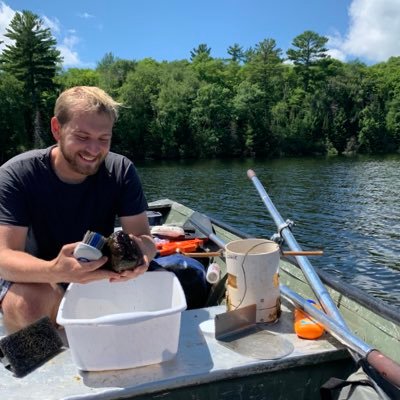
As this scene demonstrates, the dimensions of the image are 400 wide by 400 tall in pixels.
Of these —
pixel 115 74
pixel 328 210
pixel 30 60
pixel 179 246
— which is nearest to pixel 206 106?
pixel 115 74

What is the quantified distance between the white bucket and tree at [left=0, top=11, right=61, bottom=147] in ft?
175

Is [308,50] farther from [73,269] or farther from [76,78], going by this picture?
[73,269]

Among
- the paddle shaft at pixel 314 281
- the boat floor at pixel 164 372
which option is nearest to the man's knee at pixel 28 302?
the boat floor at pixel 164 372

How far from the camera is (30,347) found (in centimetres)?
241

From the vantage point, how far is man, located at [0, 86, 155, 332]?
247 cm

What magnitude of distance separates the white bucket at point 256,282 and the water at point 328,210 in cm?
528

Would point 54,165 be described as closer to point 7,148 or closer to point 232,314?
point 232,314

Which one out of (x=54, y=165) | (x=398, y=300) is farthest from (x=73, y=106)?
(x=398, y=300)

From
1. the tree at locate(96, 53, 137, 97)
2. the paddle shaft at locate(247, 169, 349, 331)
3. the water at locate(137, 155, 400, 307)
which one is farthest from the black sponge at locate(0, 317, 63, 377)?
the tree at locate(96, 53, 137, 97)

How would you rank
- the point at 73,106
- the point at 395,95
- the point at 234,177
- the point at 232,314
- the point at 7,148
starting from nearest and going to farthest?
the point at 73,106 → the point at 232,314 → the point at 234,177 → the point at 7,148 → the point at 395,95

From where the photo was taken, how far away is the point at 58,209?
2.73 meters

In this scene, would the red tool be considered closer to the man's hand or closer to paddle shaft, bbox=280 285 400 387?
paddle shaft, bbox=280 285 400 387

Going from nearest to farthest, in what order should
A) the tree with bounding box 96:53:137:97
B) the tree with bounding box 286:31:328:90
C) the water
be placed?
the water
the tree with bounding box 96:53:137:97
the tree with bounding box 286:31:328:90

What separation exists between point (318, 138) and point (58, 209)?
2543 inches
